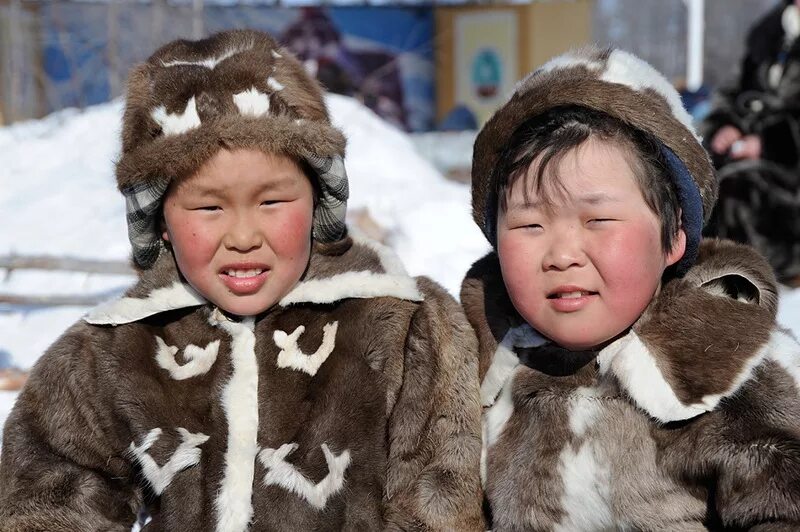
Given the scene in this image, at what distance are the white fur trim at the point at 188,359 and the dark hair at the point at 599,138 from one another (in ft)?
2.67

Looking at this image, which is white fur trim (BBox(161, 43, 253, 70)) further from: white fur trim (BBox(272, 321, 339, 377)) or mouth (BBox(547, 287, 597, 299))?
mouth (BBox(547, 287, 597, 299))

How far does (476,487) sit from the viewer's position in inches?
77.2

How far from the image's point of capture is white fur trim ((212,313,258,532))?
196 centimetres

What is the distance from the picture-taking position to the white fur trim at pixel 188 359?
2076 millimetres

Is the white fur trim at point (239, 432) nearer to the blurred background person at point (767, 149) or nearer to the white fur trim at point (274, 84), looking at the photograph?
the white fur trim at point (274, 84)

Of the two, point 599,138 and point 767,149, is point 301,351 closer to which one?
point 599,138

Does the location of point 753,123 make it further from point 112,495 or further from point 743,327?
point 112,495

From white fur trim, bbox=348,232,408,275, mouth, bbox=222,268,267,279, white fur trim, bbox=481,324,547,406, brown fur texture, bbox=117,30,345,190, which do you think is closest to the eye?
white fur trim, bbox=481,324,547,406

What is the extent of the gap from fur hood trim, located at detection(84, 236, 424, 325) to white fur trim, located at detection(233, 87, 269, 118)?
0.36 metres

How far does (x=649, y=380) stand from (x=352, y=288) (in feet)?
2.28

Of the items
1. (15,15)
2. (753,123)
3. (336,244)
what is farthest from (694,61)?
(336,244)

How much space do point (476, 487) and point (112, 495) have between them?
0.81 metres

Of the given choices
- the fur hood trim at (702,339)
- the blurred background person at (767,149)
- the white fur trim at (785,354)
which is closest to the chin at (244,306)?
the fur hood trim at (702,339)

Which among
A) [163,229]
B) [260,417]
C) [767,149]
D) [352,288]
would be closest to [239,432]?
[260,417]
